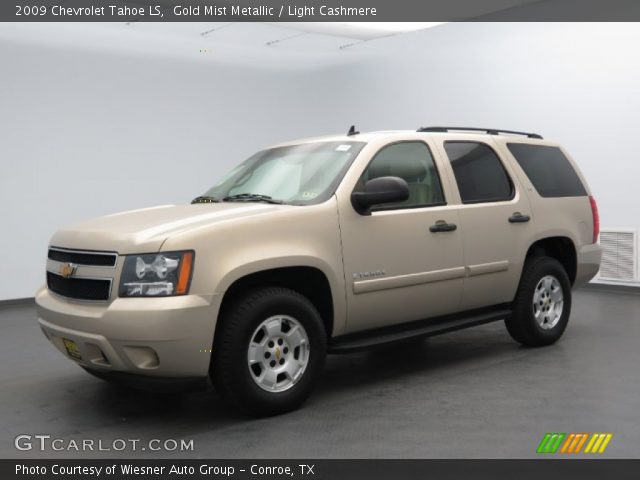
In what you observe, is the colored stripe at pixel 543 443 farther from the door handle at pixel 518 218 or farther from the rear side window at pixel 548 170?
the rear side window at pixel 548 170

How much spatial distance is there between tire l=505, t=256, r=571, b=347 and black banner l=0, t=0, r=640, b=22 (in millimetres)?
4461

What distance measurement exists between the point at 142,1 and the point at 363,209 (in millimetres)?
5867

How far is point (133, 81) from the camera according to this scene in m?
10.2

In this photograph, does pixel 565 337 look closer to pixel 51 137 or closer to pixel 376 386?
pixel 376 386

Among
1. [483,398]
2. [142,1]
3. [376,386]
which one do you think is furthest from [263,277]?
[142,1]

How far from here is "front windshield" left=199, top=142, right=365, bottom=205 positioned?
4715mm

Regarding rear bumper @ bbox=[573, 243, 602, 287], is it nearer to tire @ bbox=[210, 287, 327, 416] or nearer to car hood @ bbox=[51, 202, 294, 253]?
tire @ bbox=[210, 287, 327, 416]

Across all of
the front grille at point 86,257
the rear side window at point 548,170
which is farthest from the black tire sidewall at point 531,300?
the front grille at point 86,257

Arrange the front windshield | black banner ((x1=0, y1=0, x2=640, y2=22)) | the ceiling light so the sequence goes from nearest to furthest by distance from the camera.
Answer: the front windshield → black banner ((x1=0, y1=0, x2=640, y2=22)) → the ceiling light

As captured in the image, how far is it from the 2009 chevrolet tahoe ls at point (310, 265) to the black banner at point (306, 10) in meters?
4.14

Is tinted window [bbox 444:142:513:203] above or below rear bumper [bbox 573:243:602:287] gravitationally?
above

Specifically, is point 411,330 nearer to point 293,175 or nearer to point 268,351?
point 268,351

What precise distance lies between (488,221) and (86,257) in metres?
2.95

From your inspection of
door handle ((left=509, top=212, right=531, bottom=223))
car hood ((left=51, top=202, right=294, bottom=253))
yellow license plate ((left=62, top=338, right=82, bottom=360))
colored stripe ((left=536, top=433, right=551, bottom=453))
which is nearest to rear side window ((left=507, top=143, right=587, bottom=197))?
door handle ((left=509, top=212, right=531, bottom=223))
